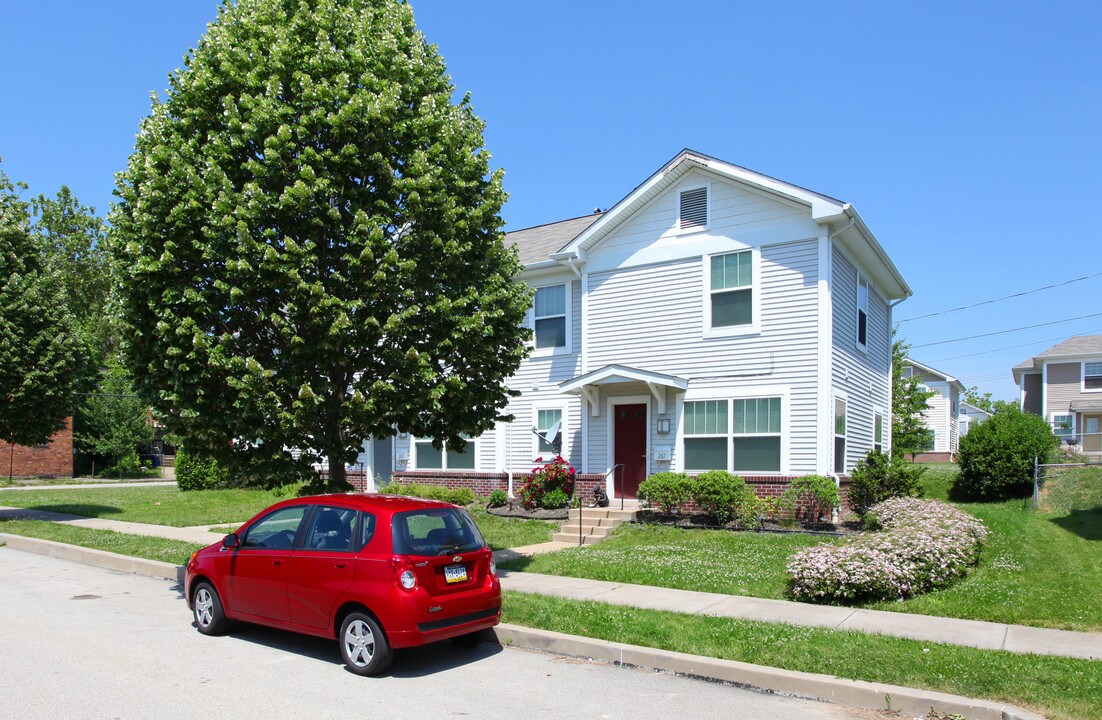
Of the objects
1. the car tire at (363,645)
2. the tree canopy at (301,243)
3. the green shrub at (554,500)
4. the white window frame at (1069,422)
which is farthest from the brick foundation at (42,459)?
the white window frame at (1069,422)

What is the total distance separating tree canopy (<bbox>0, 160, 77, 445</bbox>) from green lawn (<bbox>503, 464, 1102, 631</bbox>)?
1224 centimetres

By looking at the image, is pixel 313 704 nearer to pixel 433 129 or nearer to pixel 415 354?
pixel 415 354

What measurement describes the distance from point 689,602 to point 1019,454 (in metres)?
14.3

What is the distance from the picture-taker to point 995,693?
20.0ft

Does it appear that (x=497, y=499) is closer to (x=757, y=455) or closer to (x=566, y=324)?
(x=566, y=324)

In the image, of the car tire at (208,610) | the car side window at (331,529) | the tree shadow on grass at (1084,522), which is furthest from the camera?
the tree shadow on grass at (1084,522)

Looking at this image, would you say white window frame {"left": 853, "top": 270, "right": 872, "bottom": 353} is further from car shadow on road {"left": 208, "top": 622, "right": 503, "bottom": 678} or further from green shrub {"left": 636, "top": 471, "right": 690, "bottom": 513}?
car shadow on road {"left": 208, "top": 622, "right": 503, "bottom": 678}

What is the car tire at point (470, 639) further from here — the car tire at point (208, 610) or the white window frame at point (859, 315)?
the white window frame at point (859, 315)

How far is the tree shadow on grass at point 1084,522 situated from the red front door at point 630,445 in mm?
8067

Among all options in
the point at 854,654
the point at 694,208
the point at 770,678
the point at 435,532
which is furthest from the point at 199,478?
the point at 854,654

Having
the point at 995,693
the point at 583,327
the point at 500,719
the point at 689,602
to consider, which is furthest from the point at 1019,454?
the point at 500,719

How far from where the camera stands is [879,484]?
Answer: 636 inches

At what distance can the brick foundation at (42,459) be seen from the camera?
128 ft

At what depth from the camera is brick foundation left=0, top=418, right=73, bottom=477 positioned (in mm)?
39156
